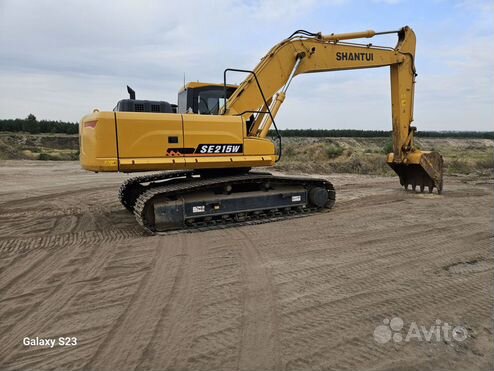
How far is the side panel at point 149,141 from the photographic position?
693cm

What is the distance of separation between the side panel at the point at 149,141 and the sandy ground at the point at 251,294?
4.17 feet

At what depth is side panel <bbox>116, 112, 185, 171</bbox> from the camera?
6934mm

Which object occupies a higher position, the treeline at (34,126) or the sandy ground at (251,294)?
the treeline at (34,126)

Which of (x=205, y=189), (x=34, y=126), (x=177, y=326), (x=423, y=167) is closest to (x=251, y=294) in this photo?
(x=177, y=326)

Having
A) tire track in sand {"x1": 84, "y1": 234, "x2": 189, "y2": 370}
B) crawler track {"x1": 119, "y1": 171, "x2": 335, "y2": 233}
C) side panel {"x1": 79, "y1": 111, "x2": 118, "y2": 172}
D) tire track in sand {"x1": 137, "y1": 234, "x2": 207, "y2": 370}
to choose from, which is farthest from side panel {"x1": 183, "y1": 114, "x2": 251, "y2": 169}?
tire track in sand {"x1": 137, "y1": 234, "x2": 207, "y2": 370}

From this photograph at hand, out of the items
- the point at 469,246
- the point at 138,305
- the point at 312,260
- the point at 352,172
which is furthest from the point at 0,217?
the point at 352,172

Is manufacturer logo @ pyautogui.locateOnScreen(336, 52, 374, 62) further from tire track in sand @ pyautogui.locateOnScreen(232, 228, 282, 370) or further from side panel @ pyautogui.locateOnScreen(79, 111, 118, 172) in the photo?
tire track in sand @ pyautogui.locateOnScreen(232, 228, 282, 370)

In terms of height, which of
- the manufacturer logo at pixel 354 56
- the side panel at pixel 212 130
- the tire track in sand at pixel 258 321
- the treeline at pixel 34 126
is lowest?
the tire track in sand at pixel 258 321

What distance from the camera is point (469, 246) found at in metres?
6.14

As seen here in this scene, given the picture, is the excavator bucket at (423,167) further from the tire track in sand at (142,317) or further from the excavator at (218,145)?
the tire track in sand at (142,317)

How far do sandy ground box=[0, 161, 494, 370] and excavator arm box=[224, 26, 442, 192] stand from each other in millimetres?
2758

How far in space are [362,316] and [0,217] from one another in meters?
8.15

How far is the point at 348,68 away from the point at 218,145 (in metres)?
4.23

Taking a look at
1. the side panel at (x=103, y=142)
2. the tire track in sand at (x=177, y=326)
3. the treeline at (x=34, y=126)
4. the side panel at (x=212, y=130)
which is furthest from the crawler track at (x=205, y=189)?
the treeline at (x=34, y=126)
